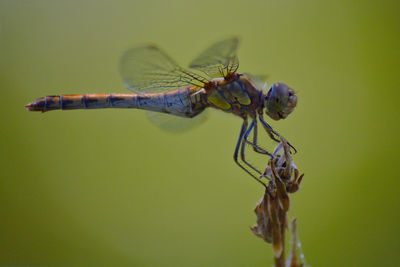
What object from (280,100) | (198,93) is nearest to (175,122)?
(198,93)

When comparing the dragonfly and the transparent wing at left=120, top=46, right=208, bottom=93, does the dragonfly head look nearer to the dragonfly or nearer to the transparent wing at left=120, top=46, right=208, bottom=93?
the dragonfly

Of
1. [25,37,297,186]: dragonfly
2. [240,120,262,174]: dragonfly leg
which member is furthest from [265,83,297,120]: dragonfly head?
[240,120,262,174]: dragonfly leg

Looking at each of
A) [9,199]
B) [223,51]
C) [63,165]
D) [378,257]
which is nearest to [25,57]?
[63,165]

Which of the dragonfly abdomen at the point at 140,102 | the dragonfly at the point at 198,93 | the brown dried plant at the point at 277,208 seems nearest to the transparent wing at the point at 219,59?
the dragonfly at the point at 198,93

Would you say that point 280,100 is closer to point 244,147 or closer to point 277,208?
point 244,147

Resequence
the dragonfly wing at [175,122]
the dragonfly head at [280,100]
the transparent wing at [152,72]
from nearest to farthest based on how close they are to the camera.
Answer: the dragonfly head at [280,100], the transparent wing at [152,72], the dragonfly wing at [175,122]

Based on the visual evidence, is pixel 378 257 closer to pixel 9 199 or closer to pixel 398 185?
pixel 398 185

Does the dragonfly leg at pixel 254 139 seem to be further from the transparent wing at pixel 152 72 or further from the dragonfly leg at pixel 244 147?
the transparent wing at pixel 152 72

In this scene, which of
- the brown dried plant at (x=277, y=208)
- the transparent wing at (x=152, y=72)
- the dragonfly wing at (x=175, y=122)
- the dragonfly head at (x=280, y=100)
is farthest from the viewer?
the dragonfly wing at (x=175, y=122)
